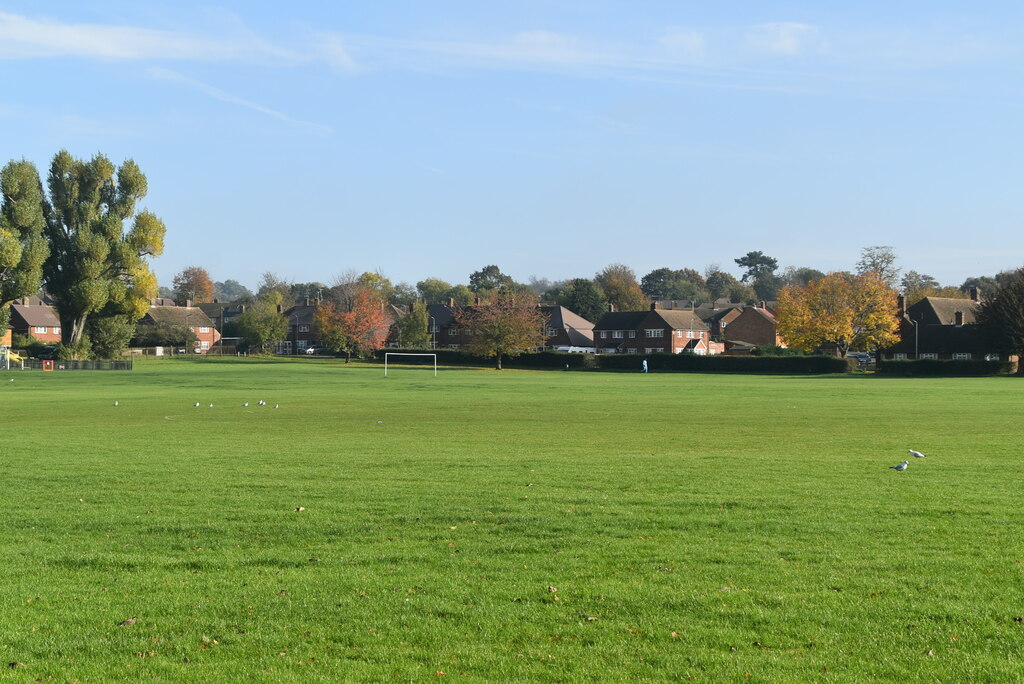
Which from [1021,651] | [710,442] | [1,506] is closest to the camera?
[1021,651]

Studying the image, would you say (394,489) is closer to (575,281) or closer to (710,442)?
(710,442)

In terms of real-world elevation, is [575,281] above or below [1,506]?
above

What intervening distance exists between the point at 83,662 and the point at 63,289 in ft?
328

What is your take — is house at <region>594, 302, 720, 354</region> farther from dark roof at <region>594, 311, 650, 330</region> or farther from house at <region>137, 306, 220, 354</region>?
house at <region>137, 306, 220, 354</region>

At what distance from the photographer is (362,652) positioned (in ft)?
24.9

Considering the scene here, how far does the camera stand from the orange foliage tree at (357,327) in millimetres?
134375

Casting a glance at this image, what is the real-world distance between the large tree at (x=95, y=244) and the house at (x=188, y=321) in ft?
176

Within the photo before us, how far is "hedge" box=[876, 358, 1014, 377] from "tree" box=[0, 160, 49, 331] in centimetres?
8428

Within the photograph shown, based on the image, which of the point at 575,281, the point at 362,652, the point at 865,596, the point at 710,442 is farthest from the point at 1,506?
the point at 575,281

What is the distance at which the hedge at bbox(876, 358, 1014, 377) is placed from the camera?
88.8 m

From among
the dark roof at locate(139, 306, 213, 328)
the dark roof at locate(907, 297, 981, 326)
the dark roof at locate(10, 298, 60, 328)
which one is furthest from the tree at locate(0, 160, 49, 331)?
the dark roof at locate(907, 297, 981, 326)

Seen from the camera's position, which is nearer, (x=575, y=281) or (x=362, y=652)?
(x=362, y=652)

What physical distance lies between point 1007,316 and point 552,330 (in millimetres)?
82508

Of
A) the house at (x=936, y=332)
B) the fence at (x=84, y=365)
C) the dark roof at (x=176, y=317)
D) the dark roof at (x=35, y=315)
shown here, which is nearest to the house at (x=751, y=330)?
the house at (x=936, y=332)
